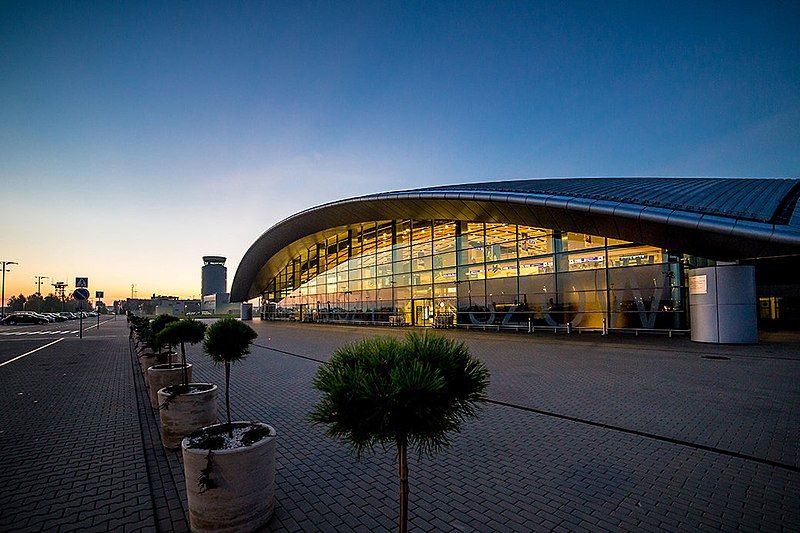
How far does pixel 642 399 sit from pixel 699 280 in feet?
43.7

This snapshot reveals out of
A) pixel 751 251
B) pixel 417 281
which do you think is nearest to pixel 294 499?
pixel 751 251

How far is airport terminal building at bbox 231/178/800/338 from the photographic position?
1798cm

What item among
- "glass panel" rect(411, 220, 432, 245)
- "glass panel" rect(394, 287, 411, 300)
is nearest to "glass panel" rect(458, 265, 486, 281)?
"glass panel" rect(411, 220, 432, 245)

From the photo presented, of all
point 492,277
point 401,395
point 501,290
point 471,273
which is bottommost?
point 401,395

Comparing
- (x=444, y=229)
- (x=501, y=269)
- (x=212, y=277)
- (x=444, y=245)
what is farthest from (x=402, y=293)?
(x=212, y=277)

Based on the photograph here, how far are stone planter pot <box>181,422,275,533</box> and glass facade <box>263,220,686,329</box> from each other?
2385cm

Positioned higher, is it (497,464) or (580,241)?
(580,241)

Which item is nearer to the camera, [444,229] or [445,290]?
[445,290]

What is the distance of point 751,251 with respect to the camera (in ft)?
55.7

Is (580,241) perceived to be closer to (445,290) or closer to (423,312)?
(445,290)

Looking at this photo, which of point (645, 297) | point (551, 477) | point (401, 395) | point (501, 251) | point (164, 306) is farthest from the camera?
point (164, 306)

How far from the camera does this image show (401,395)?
2744 mm

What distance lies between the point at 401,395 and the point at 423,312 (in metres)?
31.3

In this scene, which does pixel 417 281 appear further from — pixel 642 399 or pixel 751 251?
pixel 642 399
